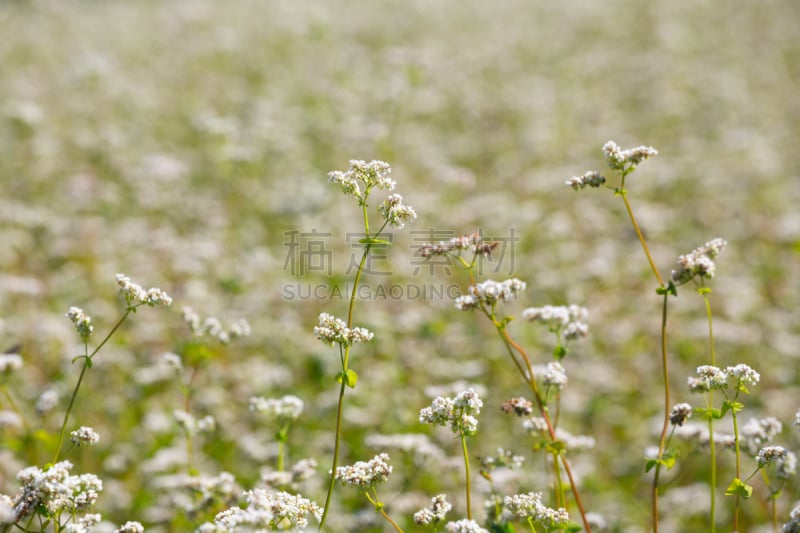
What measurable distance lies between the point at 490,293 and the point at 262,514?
1557mm

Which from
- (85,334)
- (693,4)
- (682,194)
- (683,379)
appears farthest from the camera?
(693,4)

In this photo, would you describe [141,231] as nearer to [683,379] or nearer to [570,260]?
[570,260]

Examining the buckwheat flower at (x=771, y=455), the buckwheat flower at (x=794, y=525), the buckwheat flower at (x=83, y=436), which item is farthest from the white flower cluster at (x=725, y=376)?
the buckwheat flower at (x=83, y=436)

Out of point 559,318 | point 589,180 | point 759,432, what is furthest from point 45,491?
point 759,432

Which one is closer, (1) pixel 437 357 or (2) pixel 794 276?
(1) pixel 437 357

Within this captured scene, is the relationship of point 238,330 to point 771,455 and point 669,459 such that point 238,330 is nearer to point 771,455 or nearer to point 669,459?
point 669,459

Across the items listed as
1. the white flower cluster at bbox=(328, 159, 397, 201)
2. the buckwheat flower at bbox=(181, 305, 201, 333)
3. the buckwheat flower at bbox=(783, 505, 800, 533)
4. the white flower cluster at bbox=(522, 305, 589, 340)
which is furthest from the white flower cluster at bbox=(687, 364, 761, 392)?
the buckwheat flower at bbox=(181, 305, 201, 333)

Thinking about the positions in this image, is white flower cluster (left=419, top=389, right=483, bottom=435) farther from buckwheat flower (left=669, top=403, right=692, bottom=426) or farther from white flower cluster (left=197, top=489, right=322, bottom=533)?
buckwheat flower (left=669, top=403, right=692, bottom=426)

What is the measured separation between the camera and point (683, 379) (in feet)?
22.0

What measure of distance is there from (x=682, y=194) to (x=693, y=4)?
11703mm

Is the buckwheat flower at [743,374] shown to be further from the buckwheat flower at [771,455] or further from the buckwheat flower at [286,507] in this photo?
the buckwheat flower at [286,507]

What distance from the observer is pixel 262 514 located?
242 cm

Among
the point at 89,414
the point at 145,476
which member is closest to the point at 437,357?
the point at 145,476

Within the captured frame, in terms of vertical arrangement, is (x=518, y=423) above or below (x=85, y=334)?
above
